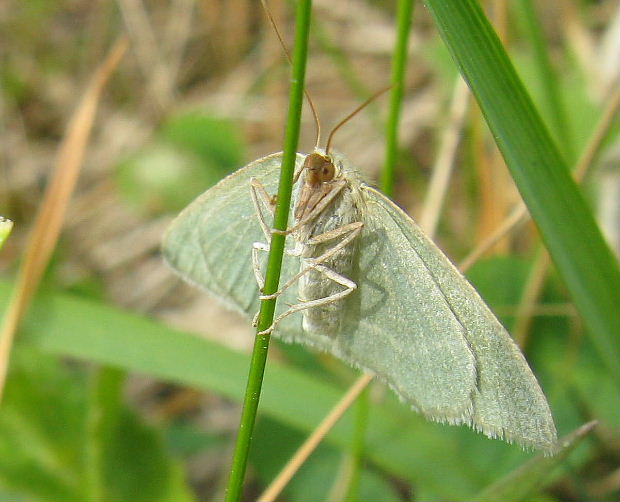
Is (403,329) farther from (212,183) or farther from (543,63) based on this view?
(212,183)

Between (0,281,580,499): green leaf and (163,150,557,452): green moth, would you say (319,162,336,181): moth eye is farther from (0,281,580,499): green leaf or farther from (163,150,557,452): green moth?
(0,281,580,499): green leaf

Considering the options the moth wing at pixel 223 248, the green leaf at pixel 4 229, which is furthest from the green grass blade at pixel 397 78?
the green leaf at pixel 4 229

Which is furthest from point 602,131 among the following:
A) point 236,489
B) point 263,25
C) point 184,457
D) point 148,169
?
point 263,25

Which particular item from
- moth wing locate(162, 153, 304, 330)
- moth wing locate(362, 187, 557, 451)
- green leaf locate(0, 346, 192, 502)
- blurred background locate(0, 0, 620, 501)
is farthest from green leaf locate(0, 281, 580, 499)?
moth wing locate(362, 187, 557, 451)

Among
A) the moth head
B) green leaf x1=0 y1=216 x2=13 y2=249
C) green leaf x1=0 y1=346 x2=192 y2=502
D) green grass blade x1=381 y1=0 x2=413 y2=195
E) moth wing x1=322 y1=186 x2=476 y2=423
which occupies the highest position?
green grass blade x1=381 y1=0 x2=413 y2=195

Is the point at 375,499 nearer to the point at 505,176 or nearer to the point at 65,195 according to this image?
the point at 65,195

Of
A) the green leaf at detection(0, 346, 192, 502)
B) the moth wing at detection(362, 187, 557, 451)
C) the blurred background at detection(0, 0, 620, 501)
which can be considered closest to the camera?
the moth wing at detection(362, 187, 557, 451)
